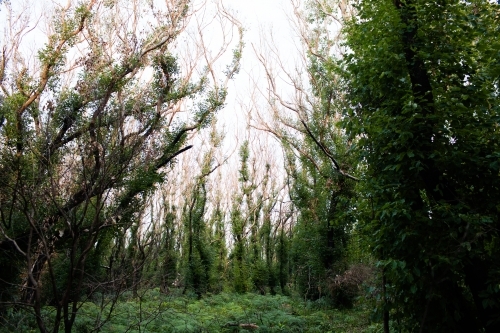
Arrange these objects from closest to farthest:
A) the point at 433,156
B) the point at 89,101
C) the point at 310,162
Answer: the point at 433,156 < the point at 89,101 < the point at 310,162

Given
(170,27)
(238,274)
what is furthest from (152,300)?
(170,27)

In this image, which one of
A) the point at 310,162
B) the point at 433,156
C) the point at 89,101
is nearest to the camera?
the point at 433,156

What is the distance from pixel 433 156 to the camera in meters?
4.13

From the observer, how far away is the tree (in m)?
4.00

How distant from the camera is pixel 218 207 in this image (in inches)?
1145

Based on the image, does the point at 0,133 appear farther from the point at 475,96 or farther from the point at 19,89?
the point at 475,96

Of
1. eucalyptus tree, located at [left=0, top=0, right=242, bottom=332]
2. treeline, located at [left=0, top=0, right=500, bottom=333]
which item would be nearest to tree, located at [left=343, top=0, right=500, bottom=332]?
treeline, located at [left=0, top=0, right=500, bottom=333]

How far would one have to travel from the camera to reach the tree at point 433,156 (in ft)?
13.1

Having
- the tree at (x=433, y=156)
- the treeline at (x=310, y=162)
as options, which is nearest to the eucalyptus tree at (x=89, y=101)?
the treeline at (x=310, y=162)

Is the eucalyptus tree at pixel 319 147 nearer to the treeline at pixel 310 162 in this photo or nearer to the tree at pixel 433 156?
the treeline at pixel 310 162

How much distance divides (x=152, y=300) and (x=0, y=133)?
929cm

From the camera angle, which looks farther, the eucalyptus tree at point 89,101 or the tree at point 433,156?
the eucalyptus tree at point 89,101

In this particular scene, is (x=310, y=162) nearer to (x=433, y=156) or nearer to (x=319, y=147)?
(x=319, y=147)

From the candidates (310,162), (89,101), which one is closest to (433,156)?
(89,101)
